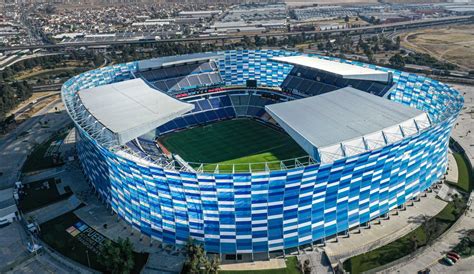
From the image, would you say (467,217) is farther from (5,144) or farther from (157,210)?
(5,144)

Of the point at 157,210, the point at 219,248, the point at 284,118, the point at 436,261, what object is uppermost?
the point at 284,118

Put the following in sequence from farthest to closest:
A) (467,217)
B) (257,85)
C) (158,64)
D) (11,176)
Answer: (257,85) < (158,64) < (11,176) < (467,217)

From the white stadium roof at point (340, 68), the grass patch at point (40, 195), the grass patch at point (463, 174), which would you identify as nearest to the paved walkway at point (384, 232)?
the grass patch at point (463, 174)

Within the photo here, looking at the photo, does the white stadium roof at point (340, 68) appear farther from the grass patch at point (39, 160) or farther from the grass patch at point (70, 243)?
the grass patch at point (39, 160)

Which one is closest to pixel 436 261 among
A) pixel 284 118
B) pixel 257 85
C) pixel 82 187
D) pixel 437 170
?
pixel 437 170

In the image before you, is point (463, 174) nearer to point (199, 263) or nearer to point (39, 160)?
point (199, 263)

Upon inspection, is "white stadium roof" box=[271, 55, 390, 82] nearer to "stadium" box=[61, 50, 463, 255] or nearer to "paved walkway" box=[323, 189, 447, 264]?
"stadium" box=[61, 50, 463, 255]
